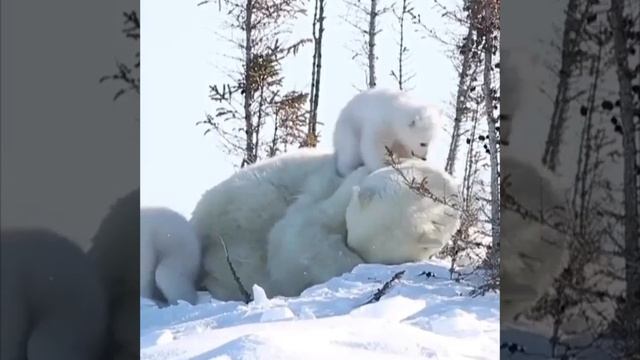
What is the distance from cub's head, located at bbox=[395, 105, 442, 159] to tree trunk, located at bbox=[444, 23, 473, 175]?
5 centimetres

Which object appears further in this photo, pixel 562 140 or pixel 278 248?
pixel 278 248

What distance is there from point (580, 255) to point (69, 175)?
45 centimetres

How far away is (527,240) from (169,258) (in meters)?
1.41

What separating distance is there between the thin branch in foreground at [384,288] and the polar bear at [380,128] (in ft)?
0.92

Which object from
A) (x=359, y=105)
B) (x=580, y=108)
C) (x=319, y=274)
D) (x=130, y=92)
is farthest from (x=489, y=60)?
(x=130, y=92)

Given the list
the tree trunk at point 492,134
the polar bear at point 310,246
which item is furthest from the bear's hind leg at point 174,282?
the tree trunk at point 492,134

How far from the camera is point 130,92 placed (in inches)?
28.0

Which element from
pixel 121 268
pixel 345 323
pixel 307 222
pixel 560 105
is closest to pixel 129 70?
pixel 121 268

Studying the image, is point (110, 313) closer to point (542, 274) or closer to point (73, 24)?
point (73, 24)

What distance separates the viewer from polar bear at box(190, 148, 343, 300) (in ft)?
6.94

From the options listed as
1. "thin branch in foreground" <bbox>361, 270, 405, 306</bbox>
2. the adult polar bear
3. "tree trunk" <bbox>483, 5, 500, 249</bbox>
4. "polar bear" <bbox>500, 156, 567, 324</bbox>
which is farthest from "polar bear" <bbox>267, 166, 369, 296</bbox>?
"polar bear" <bbox>500, 156, 567, 324</bbox>

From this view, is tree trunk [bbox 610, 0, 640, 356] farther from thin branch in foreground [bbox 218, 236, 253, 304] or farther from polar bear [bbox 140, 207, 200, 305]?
thin branch in foreground [bbox 218, 236, 253, 304]

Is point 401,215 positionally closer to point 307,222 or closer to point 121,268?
point 307,222

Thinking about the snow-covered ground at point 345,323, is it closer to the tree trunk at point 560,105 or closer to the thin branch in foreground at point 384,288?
the thin branch in foreground at point 384,288
